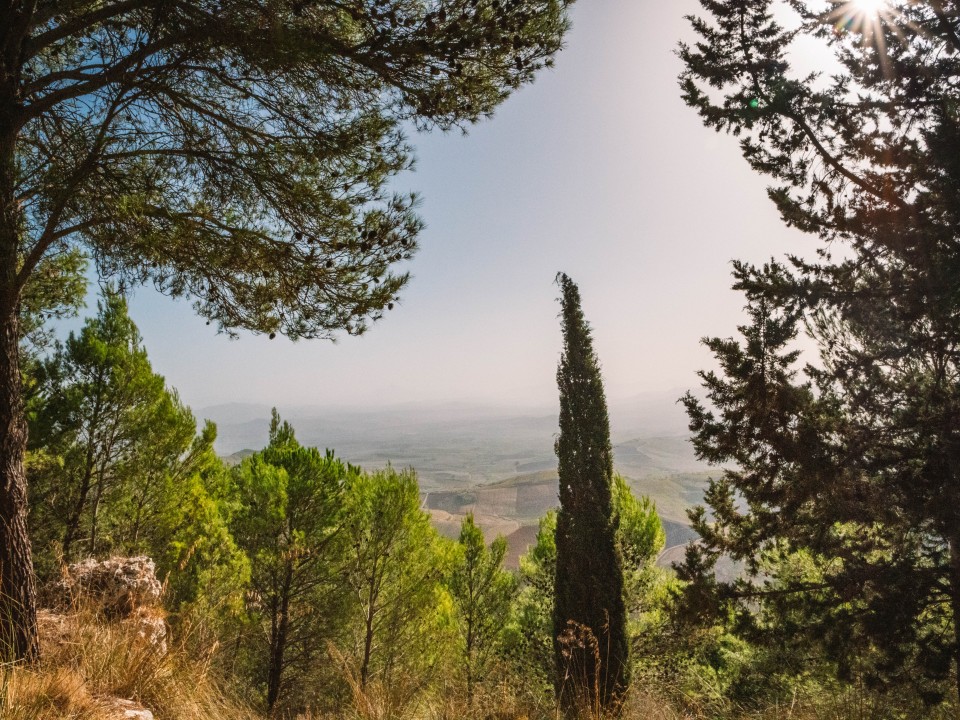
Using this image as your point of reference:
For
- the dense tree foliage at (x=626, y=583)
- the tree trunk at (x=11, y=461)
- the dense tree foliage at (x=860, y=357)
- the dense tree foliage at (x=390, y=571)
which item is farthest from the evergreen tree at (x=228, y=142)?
the dense tree foliage at (x=626, y=583)

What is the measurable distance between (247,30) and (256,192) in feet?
4.27

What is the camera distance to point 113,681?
2738 mm

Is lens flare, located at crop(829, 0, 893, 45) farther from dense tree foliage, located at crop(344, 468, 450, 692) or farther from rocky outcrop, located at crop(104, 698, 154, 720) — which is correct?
dense tree foliage, located at crop(344, 468, 450, 692)

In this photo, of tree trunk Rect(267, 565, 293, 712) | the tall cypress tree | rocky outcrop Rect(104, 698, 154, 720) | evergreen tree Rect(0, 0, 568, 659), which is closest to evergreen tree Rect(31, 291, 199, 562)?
tree trunk Rect(267, 565, 293, 712)

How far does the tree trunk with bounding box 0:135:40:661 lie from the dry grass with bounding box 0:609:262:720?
30cm

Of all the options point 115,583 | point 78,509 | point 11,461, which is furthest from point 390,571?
point 11,461

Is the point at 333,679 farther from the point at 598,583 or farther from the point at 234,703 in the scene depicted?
the point at 234,703

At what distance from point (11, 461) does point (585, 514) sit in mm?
11265

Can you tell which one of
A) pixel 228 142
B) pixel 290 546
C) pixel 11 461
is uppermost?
pixel 228 142

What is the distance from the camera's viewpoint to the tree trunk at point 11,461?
3.28m

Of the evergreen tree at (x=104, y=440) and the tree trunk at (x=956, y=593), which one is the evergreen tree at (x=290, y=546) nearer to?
the evergreen tree at (x=104, y=440)

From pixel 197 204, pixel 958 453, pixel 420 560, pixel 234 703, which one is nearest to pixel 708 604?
pixel 958 453

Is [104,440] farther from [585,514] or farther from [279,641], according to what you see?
[585,514]

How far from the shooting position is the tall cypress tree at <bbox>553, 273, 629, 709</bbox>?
11.0 metres
